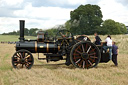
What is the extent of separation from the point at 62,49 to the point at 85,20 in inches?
1708

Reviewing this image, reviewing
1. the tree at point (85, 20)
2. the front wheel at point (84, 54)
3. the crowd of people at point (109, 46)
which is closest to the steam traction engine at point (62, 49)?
the front wheel at point (84, 54)

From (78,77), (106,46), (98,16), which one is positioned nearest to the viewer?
(78,77)

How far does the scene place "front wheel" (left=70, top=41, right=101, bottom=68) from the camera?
9.81m

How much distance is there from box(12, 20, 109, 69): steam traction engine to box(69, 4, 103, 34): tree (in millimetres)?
42034

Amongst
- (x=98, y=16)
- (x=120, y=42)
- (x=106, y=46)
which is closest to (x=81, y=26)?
(x=98, y=16)

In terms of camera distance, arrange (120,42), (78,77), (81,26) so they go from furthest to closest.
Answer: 1. (81,26)
2. (120,42)
3. (78,77)

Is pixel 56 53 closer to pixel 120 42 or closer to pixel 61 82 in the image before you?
pixel 61 82

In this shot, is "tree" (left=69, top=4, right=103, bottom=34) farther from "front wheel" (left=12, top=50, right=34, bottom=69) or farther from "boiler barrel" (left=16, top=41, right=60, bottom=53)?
"front wheel" (left=12, top=50, right=34, bottom=69)

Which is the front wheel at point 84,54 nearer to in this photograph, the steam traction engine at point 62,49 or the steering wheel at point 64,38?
the steam traction engine at point 62,49

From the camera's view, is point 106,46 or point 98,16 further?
point 98,16

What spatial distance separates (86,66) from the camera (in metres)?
9.90

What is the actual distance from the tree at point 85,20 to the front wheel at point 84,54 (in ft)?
139

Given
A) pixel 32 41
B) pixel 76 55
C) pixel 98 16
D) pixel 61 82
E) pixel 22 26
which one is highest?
pixel 98 16

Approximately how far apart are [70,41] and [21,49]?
8.50 ft
